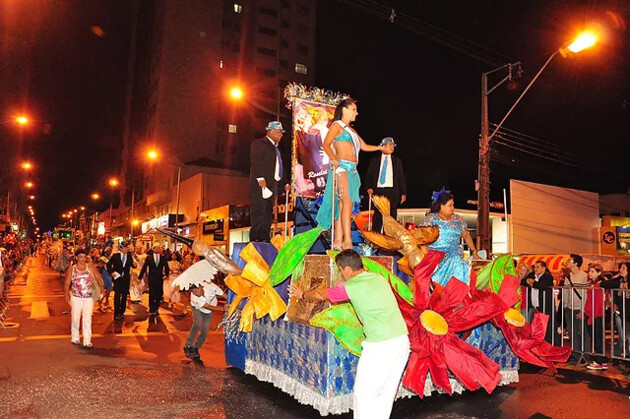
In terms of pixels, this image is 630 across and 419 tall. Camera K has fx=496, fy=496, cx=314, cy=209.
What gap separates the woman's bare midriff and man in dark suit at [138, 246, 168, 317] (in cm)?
853

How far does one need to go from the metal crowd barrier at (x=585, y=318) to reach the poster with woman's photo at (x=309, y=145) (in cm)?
524

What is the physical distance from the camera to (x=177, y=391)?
20.7 feet

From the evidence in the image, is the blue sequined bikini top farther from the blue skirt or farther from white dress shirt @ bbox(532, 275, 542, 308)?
white dress shirt @ bbox(532, 275, 542, 308)

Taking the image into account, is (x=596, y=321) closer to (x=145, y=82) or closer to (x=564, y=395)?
(x=564, y=395)

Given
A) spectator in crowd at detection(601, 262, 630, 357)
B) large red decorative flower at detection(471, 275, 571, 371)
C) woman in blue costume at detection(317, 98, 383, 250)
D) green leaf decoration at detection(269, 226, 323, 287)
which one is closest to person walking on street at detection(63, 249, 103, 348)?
green leaf decoration at detection(269, 226, 323, 287)

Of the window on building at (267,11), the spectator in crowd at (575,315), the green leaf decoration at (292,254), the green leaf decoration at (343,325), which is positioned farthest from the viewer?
the window on building at (267,11)

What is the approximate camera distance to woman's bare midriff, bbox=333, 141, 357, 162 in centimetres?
649

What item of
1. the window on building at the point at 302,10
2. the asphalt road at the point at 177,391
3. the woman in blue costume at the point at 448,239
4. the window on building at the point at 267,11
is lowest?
the asphalt road at the point at 177,391

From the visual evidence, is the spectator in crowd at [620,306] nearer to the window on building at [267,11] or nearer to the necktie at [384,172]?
the necktie at [384,172]

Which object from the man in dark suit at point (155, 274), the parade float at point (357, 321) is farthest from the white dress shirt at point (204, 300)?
the man in dark suit at point (155, 274)

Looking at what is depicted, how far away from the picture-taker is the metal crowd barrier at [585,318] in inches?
333

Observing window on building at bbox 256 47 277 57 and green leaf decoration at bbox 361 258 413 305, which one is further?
window on building at bbox 256 47 277 57

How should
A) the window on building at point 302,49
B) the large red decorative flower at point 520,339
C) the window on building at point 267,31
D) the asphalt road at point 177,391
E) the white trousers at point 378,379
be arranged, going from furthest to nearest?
the window on building at point 302,49
the window on building at point 267,31
the large red decorative flower at point 520,339
the asphalt road at point 177,391
the white trousers at point 378,379

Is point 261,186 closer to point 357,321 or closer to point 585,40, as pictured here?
→ point 357,321
